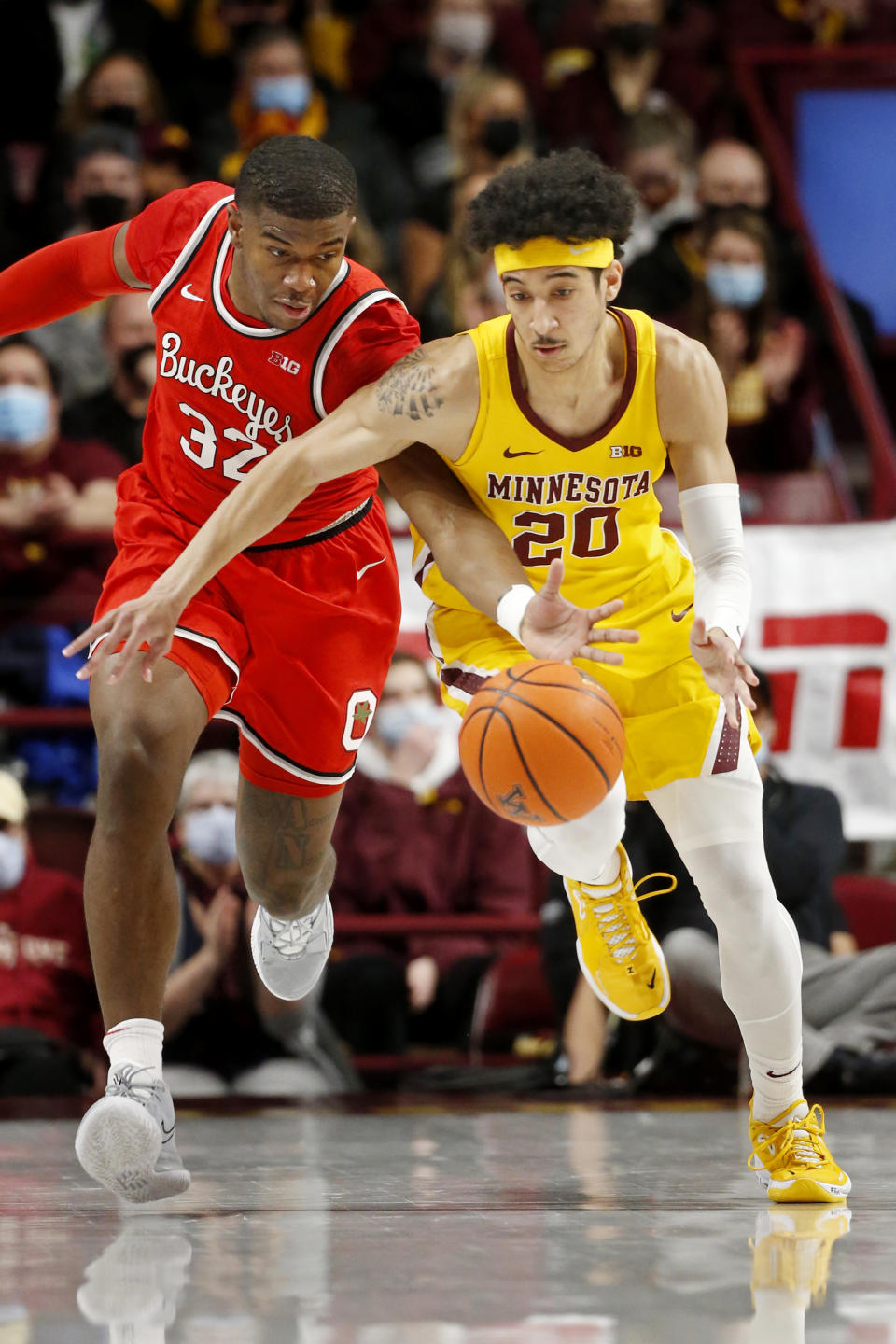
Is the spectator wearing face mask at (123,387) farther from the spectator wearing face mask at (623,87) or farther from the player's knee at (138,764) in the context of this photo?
the player's knee at (138,764)

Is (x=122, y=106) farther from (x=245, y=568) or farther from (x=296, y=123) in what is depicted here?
(x=245, y=568)

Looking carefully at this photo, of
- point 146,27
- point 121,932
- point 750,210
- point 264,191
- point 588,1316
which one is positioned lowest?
point 588,1316

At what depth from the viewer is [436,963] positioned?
6160 mm

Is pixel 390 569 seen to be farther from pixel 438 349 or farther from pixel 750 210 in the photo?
pixel 750 210

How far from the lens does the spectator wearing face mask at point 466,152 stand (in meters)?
7.93

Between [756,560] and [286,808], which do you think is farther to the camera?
[756,560]

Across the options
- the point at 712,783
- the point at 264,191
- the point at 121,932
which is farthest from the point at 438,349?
the point at 121,932

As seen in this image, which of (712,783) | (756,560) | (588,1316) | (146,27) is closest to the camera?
(588,1316)

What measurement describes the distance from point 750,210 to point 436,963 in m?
3.61

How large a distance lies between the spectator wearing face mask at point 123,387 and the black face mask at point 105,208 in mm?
585

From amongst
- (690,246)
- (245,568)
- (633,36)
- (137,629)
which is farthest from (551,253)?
(633,36)

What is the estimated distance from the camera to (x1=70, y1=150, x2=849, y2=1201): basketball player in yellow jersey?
352 centimetres

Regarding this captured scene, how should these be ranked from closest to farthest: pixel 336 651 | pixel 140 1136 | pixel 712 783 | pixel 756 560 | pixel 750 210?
1. pixel 140 1136
2. pixel 712 783
3. pixel 336 651
4. pixel 756 560
5. pixel 750 210

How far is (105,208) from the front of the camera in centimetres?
759
